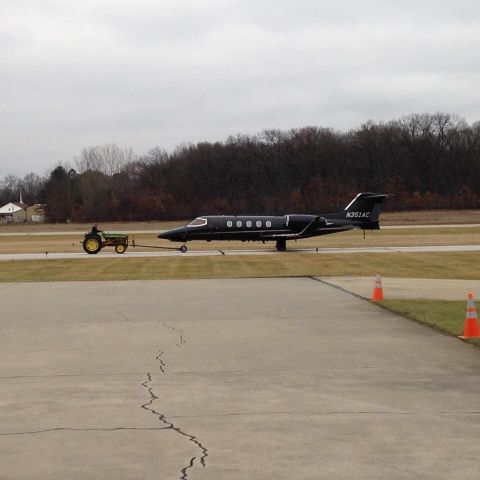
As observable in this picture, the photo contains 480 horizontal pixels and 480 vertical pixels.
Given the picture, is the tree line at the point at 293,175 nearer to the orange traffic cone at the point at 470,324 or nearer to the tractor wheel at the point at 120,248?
the tractor wheel at the point at 120,248

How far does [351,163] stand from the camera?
460ft

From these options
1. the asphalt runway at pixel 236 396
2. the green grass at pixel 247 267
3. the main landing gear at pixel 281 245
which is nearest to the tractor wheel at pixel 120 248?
the green grass at pixel 247 267

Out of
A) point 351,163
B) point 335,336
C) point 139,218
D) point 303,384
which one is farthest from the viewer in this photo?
point 351,163

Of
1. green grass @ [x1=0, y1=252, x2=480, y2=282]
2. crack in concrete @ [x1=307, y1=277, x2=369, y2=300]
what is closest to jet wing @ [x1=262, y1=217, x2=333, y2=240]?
green grass @ [x1=0, y1=252, x2=480, y2=282]

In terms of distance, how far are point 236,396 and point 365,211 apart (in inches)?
1810

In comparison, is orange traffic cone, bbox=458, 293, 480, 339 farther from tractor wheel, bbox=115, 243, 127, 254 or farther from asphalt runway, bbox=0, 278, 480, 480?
tractor wheel, bbox=115, 243, 127, 254

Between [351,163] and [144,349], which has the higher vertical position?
[351,163]

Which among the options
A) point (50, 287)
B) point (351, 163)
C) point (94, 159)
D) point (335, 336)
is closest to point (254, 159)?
point (351, 163)

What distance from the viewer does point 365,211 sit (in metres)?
55.1

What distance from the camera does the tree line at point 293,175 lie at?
129 meters

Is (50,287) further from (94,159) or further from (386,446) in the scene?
(94,159)

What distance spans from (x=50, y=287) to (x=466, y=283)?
1334 centimetres

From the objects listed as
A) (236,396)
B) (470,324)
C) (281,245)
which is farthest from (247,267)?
(236,396)

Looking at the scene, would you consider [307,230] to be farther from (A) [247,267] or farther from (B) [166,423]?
(B) [166,423]
